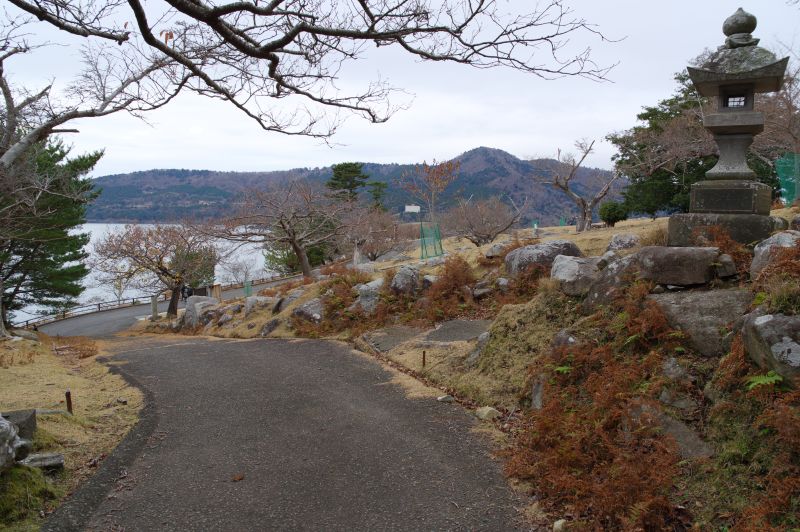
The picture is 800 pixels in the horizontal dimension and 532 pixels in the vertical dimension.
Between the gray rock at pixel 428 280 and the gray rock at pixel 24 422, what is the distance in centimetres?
913

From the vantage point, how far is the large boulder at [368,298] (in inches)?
539

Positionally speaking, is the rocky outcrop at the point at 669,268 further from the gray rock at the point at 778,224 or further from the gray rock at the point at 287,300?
the gray rock at the point at 287,300

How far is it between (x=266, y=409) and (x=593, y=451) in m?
4.47

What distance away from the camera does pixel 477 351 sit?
27.8 ft

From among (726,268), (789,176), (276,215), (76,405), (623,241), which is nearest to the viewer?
(726,268)

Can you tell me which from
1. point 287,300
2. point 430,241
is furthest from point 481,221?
point 287,300

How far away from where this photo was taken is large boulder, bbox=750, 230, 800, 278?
551 cm

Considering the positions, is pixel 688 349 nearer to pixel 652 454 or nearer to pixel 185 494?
pixel 652 454

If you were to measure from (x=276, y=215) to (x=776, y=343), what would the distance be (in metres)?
19.2

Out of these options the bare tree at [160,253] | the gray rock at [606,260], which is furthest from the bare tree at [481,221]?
the gray rock at [606,260]

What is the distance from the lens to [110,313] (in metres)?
42.3

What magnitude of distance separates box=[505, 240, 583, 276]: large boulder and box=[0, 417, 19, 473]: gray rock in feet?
30.3

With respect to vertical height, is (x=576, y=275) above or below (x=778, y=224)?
below

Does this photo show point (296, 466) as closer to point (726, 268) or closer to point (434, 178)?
point (726, 268)
